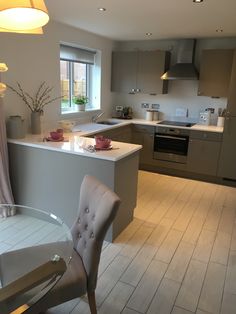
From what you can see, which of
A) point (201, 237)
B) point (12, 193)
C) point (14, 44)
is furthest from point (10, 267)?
point (14, 44)

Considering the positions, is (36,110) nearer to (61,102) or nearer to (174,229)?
(61,102)

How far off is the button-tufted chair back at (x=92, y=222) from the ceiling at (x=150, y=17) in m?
1.94

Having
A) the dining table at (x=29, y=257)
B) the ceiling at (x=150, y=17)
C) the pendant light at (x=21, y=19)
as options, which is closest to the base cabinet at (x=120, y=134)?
the ceiling at (x=150, y=17)

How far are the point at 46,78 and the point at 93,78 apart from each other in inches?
56.3

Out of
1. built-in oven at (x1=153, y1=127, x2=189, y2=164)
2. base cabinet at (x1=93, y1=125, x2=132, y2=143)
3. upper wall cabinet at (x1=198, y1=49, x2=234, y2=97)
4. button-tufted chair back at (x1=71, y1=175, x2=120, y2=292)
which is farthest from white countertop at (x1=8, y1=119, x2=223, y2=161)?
upper wall cabinet at (x1=198, y1=49, x2=234, y2=97)

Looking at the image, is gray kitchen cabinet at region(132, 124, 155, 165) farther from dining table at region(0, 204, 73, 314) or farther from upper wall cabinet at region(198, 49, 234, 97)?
dining table at region(0, 204, 73, 314)

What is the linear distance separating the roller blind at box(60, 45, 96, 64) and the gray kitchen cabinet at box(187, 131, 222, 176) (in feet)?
6.99

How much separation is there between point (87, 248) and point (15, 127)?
1.87m

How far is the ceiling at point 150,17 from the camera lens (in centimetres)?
265

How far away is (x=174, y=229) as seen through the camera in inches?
116

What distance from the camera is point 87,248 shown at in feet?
5.43

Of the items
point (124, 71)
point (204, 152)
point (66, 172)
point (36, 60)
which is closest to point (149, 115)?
point (124, 71)

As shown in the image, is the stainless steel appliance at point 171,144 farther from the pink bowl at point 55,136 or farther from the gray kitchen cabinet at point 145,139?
the pink bowl at point 55,136

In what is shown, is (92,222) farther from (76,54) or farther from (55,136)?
(76,54)
